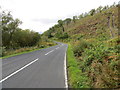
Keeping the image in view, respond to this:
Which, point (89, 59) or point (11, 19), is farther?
point (11, 19)

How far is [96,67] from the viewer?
19.2 feet

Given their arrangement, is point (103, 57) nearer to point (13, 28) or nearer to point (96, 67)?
point (96, 67)

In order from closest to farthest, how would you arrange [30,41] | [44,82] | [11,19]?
[44,82] < [11,19] < [30,41]

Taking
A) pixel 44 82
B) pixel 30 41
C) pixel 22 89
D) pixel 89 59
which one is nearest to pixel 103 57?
pixel 89 59

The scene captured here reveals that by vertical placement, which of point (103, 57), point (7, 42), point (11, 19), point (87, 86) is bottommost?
point (87, 86)

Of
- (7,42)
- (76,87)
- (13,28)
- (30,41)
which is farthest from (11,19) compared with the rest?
(76,87)

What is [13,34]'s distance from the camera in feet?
95.1

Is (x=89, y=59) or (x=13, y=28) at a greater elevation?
(x=13, y=28)

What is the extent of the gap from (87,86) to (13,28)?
28060 millimetres

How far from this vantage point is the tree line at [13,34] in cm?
2662

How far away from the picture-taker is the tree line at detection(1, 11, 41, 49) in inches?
1048

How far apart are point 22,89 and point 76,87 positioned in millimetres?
2453

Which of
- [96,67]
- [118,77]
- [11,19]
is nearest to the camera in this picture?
[118,77]

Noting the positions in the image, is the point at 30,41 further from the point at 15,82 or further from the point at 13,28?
the point at 15,82
